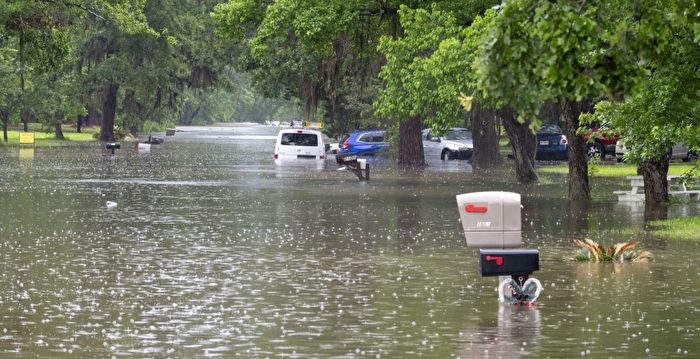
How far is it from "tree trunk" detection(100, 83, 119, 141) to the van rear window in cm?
3760

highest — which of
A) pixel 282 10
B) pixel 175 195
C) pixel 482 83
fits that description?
pixel 282 10

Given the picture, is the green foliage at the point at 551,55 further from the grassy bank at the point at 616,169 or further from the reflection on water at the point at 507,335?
the grassy bank at the point at 616,169

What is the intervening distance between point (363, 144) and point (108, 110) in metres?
29.9

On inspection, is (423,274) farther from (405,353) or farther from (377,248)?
(405,353)

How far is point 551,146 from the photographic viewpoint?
205 feet

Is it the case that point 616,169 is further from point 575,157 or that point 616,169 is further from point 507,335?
point 507,335

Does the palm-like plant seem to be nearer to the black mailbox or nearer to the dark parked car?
the black mailbox

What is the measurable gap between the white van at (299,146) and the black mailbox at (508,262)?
3744 cm

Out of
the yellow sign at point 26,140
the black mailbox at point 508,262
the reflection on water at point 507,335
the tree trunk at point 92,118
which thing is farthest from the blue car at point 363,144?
the tree trunk at point 92,118

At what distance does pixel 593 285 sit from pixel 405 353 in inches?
209

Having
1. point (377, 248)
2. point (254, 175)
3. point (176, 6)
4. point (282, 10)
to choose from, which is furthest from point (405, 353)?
point (176, 6)

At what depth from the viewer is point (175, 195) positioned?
34.2 meters

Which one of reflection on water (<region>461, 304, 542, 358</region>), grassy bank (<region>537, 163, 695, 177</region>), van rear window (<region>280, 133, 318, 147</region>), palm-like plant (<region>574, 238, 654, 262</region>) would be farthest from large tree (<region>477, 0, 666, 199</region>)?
van rear window (<region>280, 133, 318, 147</region>)

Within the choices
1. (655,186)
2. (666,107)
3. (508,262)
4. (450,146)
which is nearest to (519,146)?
(655,186)
